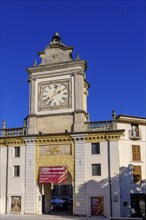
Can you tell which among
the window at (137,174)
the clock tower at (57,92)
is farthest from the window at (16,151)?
the window at (137,174)

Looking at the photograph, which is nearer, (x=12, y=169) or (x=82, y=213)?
(x=82, y=213)

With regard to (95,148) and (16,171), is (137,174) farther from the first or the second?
(16,171)

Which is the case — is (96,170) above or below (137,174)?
above

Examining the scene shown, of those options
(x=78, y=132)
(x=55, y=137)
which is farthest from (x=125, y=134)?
(x=55, y=137)

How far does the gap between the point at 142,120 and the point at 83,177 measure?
9.10m

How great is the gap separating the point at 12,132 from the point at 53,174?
7164 mm

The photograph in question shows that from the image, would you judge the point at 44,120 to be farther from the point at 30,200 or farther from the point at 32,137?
the point at 30,200

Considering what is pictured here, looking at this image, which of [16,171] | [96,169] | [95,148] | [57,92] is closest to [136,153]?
[95,148]

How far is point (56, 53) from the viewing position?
116 feet

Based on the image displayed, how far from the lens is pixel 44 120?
3353cm

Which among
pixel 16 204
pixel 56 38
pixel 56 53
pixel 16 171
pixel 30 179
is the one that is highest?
pixel 56 38

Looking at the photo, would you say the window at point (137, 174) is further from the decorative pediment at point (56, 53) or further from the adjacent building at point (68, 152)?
the decorative pediment at point (56, 53)

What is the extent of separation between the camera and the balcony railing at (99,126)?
31.4m

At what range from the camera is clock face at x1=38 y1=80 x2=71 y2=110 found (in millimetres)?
33500
